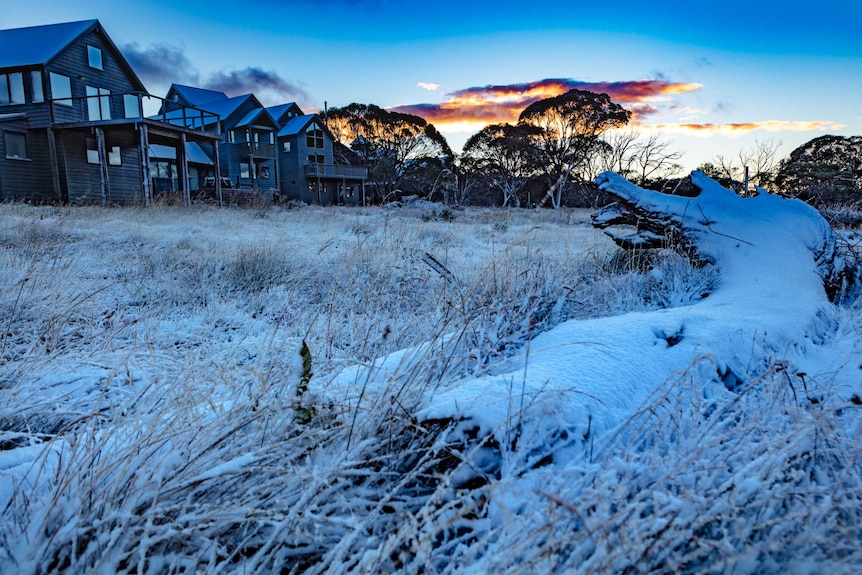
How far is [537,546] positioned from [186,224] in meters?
9.26

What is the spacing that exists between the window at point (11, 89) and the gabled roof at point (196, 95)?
40.0ft

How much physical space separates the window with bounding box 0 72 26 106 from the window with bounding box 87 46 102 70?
245 cm

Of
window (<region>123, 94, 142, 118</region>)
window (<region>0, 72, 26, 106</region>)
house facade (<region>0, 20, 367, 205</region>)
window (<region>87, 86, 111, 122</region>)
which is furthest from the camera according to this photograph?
window (<region>123, 94, 142, 118</region>)

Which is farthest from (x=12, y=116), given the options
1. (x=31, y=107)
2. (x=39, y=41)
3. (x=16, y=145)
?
(x=39, y=41)

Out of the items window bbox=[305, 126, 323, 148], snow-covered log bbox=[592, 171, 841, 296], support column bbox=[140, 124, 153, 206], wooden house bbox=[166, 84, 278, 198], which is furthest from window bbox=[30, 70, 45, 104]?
snow-covered log bbox=[592, 171, 841, 296]

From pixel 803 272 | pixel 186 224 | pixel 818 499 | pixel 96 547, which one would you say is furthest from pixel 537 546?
pixel 186 224

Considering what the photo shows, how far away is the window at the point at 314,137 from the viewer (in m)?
32.9

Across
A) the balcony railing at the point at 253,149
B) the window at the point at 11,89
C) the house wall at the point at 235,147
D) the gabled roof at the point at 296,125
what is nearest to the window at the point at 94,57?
the window at the point at 11,89

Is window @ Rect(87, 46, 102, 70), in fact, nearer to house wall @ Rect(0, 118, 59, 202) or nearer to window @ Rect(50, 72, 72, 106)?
window @ Rect(50, 72, 72, 106)

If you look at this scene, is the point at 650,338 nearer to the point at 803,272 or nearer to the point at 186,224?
the point at 803,272

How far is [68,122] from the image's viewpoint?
15.5 metres

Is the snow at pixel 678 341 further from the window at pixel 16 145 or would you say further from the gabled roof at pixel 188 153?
the gabled roof at pixel 188 153

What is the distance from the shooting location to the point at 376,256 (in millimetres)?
4918

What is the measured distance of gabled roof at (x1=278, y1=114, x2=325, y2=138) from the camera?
1249 inches
